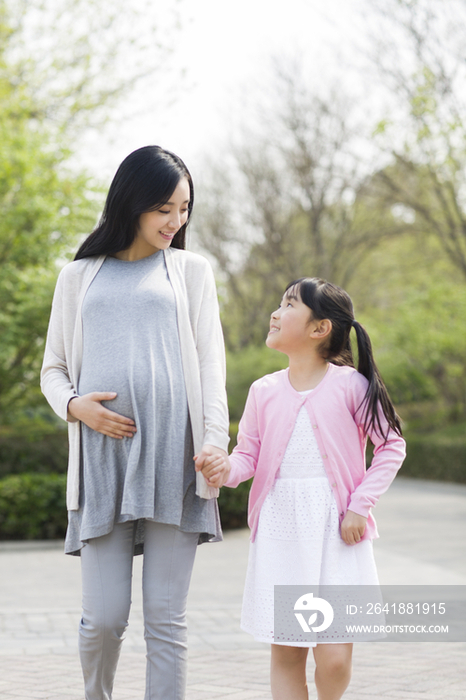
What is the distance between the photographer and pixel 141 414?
97.7 inches

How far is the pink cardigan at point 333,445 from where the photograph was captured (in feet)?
8.63

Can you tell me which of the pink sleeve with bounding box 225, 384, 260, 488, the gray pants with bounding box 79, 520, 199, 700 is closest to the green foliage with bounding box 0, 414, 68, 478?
the pink sleeve with bounding box 225, 384, 260, 488

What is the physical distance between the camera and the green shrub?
8.90 meters

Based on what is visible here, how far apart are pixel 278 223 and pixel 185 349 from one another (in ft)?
75.1

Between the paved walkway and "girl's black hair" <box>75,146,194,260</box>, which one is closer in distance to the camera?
"girl's black hair" <box>75,146,194,260</box>

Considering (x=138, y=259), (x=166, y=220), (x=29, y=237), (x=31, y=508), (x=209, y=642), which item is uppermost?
(x=29, y=237)

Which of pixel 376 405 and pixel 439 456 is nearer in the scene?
pixel 376 405

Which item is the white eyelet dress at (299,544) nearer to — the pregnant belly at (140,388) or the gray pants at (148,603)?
the gray pants at (148,603)

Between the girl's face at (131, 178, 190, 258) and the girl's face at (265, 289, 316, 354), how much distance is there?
0.46m

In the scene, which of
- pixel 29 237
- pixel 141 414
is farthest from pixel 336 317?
pixel 29 237

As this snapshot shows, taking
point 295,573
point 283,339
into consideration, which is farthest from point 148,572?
point 283,339

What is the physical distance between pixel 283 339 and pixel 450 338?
17177 millimetres

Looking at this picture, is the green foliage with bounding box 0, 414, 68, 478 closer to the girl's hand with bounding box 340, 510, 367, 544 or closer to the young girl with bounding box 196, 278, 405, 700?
the young girl with bounding box 196, 278, 405, 700

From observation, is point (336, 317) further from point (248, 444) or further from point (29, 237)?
point (29, 237)
